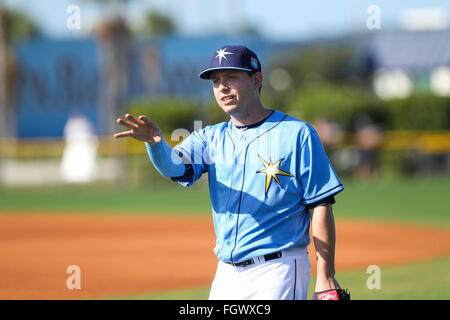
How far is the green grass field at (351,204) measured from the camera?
905 centimetres

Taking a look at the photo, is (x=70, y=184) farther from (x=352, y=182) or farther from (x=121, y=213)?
(x=352, y=182)

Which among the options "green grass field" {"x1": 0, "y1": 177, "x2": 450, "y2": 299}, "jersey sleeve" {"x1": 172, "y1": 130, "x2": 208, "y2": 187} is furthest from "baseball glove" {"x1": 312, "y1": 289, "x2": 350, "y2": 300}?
"green grass field" {"x1": 0, "y1": 177, "x2": 450, "y2": 299}

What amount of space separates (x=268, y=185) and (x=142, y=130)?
29.0 inches

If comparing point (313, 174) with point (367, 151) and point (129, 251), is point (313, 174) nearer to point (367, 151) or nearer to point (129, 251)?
point (129, 251)

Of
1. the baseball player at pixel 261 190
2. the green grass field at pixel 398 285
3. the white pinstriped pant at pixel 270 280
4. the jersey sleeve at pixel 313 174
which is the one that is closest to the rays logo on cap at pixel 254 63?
the baseball player at pixel 261 190

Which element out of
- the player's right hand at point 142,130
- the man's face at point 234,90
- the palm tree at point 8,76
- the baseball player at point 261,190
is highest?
the palm tree at point 8,76

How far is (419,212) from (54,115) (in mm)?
24106

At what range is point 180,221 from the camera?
16.2 meters

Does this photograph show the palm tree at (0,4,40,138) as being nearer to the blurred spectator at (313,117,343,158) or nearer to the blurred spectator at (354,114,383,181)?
the blurred spectator at (313,117,343,158)

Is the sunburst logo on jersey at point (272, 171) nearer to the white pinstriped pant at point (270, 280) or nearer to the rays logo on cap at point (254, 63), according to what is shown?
the white pinstriped pant at point (270, 280)

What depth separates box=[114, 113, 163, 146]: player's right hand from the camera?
383 cm

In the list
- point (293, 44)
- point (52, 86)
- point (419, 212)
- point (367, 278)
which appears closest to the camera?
point (367, 278)

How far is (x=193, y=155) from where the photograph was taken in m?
4.18

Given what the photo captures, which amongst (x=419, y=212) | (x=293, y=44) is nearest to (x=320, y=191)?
(x=419, y=212)
